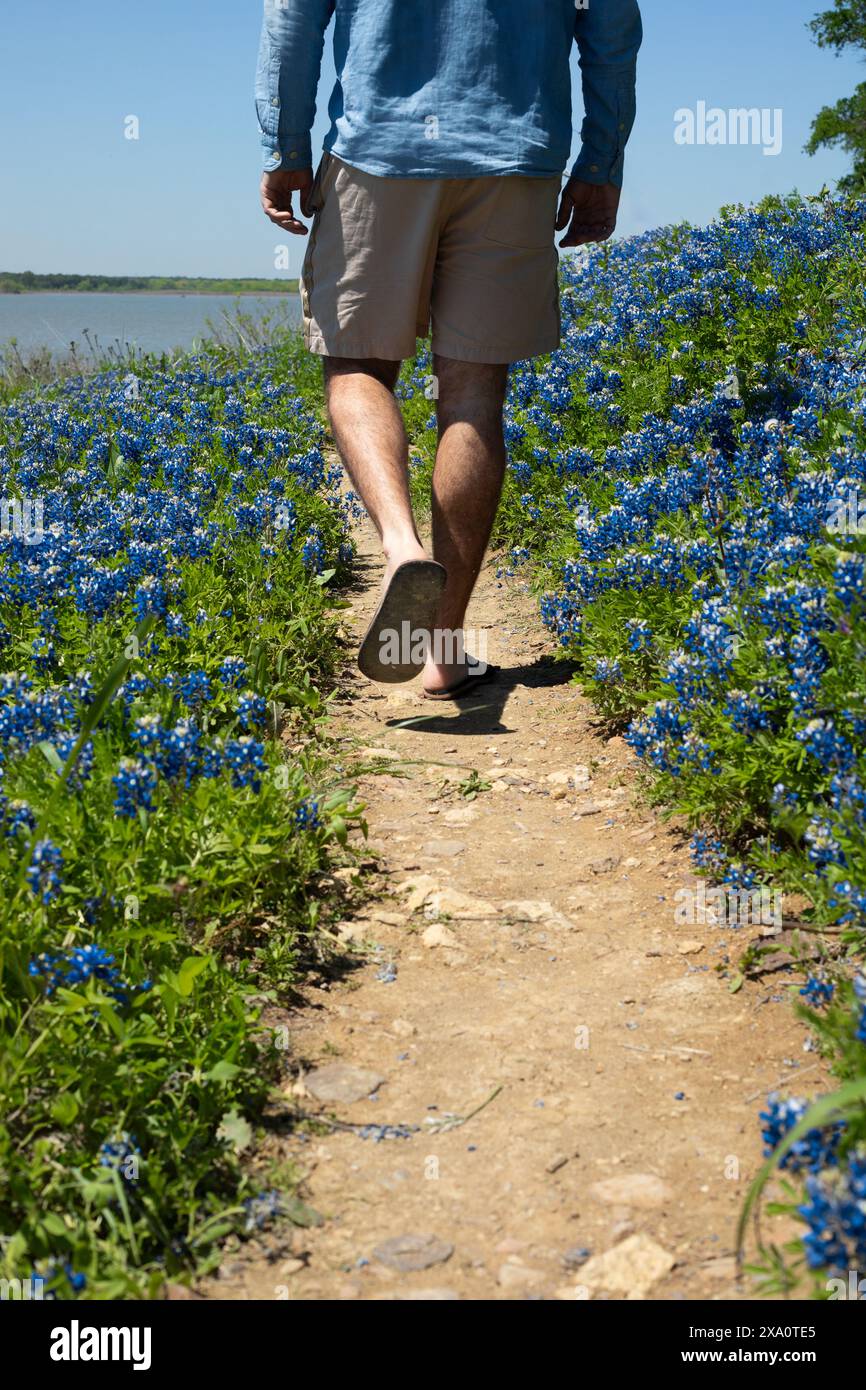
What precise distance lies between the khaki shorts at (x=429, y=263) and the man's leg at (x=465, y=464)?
11 centimetres

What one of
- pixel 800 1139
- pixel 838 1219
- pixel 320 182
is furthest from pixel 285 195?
pixel 838 1219

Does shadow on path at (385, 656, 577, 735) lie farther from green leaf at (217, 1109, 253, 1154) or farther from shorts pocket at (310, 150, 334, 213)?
green leaf at (217, 1109, 253, 1154)

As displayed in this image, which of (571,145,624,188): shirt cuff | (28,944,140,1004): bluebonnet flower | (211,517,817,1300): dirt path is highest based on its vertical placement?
(571,145,624,188): shirt cuff

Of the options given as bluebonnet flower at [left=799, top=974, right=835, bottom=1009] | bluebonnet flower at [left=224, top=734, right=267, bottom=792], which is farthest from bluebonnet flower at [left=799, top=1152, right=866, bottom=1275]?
bluebonnet flower at [left=224, top=734, right=267, bottom=792]

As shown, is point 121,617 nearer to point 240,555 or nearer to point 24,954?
point 240,555

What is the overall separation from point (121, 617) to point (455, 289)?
1.81 m

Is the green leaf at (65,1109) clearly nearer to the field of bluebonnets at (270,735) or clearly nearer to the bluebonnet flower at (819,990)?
the field of bluebonnets at (270,735)

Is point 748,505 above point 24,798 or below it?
above

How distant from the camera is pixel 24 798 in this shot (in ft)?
10.8

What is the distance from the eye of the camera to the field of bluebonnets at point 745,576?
2879 millimetres

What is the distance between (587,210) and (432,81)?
0.99m

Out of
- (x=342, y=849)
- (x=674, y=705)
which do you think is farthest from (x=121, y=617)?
(x=674, y=705)

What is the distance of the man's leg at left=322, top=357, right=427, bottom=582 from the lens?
474cm
